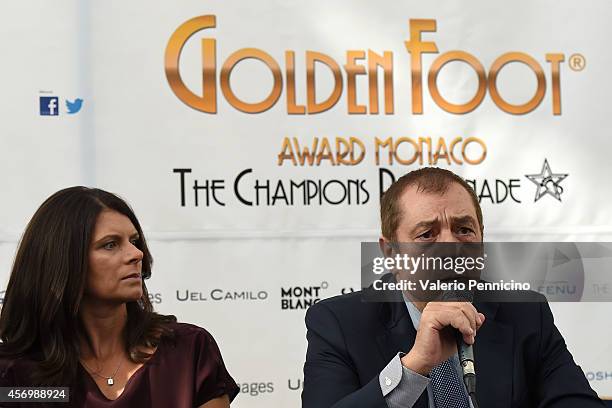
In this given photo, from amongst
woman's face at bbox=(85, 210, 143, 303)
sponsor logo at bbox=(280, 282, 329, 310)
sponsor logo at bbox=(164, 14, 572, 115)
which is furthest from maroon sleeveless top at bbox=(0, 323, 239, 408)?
sponsor logo at bbox=(164, 14, 572, 115)

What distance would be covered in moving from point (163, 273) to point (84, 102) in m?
0.62

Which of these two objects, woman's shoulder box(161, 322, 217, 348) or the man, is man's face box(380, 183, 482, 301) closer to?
the man

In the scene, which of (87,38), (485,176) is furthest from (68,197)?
(485,176)

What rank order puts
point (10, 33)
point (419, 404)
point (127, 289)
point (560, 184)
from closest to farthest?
1. point (419, 404)
2. point (127, 289)
3. point (10, 33)
4. point (560, 184)

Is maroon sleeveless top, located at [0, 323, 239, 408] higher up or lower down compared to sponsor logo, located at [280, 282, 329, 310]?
lower down

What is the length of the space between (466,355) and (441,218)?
0.41 meters

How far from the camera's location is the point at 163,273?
8.82 ft

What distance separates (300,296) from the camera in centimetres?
274

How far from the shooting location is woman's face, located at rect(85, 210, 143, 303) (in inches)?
78.6

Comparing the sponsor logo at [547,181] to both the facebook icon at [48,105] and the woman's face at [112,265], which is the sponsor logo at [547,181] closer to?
the woman's face at [112,265]

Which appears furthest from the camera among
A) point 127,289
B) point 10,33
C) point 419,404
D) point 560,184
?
point 560,184

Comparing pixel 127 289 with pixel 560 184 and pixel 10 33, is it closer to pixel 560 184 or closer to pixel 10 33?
pixel 10 33

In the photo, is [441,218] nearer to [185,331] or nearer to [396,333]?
[396,333]

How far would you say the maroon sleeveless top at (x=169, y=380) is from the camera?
1923 mm
